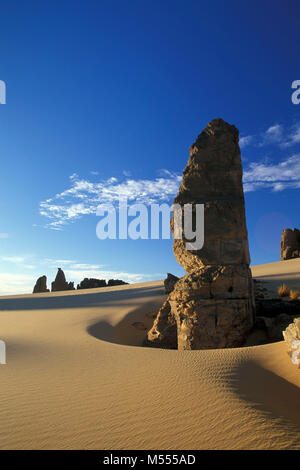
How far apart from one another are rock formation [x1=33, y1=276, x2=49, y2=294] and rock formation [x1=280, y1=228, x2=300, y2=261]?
2959 cm

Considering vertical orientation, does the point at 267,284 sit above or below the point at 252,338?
above

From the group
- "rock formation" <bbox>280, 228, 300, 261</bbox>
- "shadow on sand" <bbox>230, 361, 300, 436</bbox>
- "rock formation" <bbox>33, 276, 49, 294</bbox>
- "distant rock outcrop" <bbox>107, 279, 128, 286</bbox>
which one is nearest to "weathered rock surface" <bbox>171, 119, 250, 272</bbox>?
"shadow on sand" <bbox>230, 361, 300, 436</bbox>

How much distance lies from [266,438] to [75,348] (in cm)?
552

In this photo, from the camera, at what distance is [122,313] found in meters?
14.1

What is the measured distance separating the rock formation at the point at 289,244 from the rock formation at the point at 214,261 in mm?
26517

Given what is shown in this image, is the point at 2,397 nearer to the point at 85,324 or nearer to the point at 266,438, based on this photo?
the point at 266,438

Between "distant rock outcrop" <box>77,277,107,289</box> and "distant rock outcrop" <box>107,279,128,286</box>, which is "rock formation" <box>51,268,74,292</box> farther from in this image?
"distant rock outcrop" <box>107,279,128,286</box>

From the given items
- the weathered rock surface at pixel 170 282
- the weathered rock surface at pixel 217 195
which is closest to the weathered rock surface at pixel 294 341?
the weathered rock surface at pixel 217 195

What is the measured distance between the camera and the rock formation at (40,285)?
39866mm

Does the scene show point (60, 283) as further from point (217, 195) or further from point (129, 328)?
point (217, 195)

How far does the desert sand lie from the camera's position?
8.98 feet
